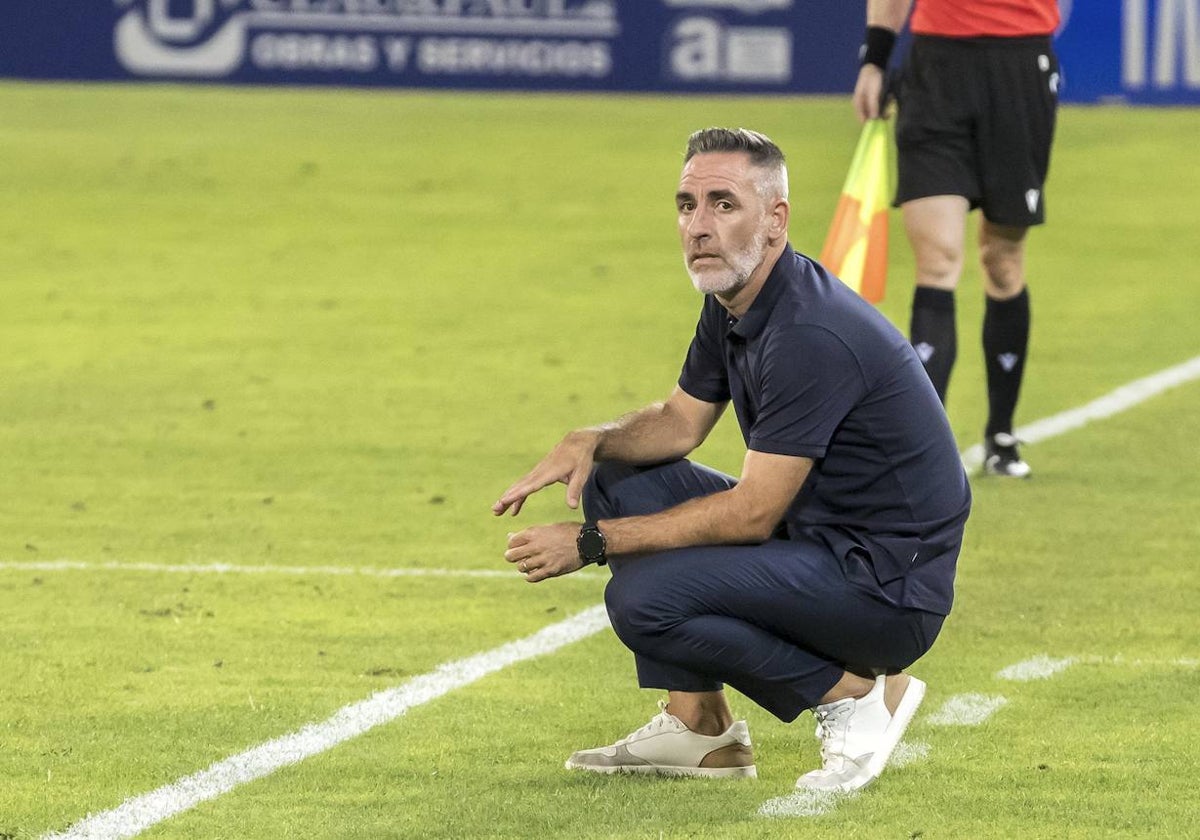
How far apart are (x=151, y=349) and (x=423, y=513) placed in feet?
13.2

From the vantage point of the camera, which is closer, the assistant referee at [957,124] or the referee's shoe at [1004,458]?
the assistant referee at [957,124]

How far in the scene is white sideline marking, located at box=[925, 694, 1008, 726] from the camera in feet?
16.7

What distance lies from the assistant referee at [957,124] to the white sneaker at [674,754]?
3.23 m

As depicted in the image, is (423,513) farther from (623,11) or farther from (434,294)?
(623,11)

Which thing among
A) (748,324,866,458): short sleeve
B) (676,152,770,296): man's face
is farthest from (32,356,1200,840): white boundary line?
(676,152,770,296): man's face

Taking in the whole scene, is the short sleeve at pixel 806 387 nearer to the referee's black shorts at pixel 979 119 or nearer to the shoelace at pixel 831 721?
the shoelace at pixel 831 721

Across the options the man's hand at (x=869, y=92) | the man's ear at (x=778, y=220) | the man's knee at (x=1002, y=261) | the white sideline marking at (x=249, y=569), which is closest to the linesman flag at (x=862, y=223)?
the man's hand at (x=869, y=92)

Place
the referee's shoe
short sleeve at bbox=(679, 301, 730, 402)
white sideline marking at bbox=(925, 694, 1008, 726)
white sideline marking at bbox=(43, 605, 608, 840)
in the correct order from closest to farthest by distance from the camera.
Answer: white sideline marking at bbox=(43, 605, 608, 840) < short sleeve at bbox=(679, 301, 730, 402) < white sideline marking at bbox=(925, 694, 1008, 726) < the referee's shoe

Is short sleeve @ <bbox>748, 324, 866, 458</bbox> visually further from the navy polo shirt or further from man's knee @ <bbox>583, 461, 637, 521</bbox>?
man's knee @ <bbox>583, 461, 637, 521</bbox>

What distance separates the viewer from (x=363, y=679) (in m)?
5.50

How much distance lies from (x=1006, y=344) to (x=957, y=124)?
0.85m

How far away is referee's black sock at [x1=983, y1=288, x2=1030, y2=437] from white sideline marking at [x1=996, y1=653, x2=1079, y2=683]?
8.61ft

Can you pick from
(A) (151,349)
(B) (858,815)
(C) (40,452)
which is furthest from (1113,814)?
(A) (151,349)

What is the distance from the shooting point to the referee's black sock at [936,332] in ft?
25.4
